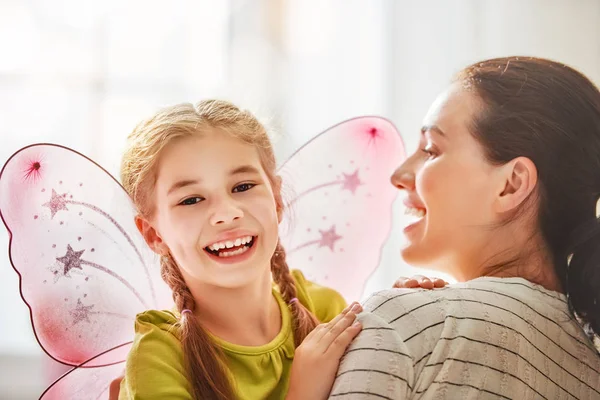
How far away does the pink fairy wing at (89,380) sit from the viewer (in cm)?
138

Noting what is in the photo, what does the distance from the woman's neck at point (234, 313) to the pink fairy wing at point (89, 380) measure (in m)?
0.16

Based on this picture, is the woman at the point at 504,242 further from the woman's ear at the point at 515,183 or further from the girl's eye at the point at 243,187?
the girl's eye at the point at 243,187

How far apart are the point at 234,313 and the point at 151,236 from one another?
203 mm

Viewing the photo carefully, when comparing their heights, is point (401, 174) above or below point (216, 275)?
above

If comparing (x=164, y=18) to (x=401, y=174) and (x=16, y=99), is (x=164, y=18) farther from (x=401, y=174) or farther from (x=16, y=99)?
(x=401, y=174)

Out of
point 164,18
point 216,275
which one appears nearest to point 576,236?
point 216,275

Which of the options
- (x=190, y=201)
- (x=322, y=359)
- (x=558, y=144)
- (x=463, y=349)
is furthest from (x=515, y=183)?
(x=190, y=201)

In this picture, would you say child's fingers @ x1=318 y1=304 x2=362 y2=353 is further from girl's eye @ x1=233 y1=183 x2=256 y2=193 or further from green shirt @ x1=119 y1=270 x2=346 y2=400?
girl's eye @ x1=233 y1=183 x2=256 y2=193

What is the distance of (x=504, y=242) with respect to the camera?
1.32 meters

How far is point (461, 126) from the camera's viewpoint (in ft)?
4.42

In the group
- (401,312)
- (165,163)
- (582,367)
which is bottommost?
(582,367)

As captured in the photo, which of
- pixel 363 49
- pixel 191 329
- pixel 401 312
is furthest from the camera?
pixel 363 49

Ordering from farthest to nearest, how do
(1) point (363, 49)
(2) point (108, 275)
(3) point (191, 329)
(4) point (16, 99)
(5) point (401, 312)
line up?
(1) point (363, 49) → (4) point (16, 99) → (2) point (108, 275) → (3) point (191, 329) → (5) point (401, 312)

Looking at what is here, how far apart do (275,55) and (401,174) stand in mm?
1035
